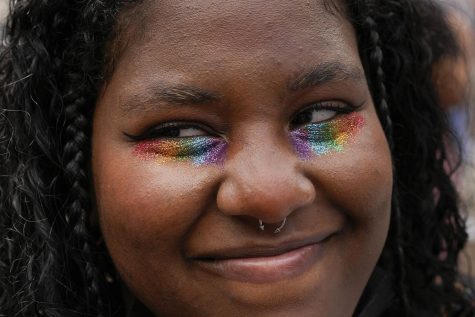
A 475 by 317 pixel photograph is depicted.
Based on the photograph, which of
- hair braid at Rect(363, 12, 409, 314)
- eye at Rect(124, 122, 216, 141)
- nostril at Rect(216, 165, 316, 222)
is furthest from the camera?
hair braid at Rect(363, 12, 409, 314)

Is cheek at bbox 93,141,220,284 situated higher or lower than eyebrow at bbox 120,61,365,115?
lower

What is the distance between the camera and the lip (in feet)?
4.63

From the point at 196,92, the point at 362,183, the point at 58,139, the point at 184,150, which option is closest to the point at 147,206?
the point at 184,150

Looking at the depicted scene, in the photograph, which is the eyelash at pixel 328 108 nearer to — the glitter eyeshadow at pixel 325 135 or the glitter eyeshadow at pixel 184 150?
the glitter eyeshadow at pixel 325 135

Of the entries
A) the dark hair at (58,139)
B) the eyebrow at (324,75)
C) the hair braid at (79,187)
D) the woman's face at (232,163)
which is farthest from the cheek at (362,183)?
the hair braid at (79,187)

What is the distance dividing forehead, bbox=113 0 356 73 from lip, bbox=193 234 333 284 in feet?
1.24

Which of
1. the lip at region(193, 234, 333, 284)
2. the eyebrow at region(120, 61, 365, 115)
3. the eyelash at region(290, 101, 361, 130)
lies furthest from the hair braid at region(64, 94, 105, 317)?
the eyelash at region(290, 101, 361, 130)

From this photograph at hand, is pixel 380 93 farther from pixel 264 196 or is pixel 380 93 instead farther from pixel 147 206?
pixel 147 206

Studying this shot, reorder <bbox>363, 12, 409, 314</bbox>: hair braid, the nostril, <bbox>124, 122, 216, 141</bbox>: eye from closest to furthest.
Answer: the nostril < <bbox>124, 122, 216, 141</bbox>: eye < <bbox>363, 12, 409, 314</bbox>: hair braid

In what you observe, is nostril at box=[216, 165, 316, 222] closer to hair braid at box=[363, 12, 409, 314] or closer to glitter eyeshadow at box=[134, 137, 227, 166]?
glitter eyeshadow at box=[134, 137, 227, 166]

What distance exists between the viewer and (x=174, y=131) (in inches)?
57.2

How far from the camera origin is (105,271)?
5.39ft

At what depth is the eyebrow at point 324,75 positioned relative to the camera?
4.66ft

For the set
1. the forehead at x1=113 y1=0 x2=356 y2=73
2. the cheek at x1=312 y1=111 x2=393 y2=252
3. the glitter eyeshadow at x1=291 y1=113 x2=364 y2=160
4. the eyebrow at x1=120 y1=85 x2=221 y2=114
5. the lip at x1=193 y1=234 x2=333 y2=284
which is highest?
the forehead at x1=113 y1=0 x2=356 y2=73
